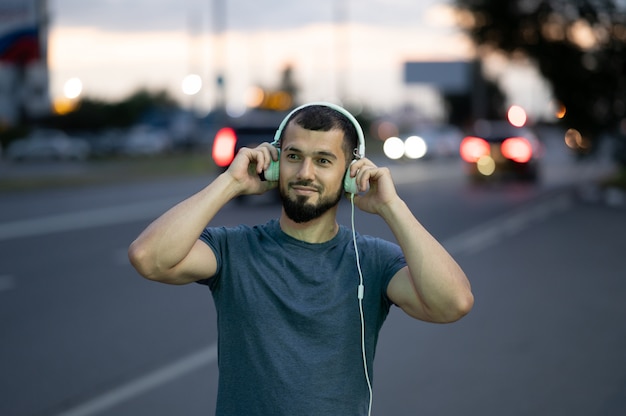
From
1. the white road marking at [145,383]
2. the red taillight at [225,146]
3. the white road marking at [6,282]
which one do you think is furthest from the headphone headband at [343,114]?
the red taillight at [225,146]

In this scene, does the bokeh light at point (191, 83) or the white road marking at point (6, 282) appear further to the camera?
the bokeh light at point (191, 83)

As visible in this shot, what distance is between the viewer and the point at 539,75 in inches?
1231

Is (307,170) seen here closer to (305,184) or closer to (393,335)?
(305,184)

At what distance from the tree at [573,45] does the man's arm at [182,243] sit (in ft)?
89.6

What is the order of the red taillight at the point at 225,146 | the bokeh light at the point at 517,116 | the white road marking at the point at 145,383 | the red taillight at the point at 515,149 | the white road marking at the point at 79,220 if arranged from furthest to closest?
the bokeh light at the point at 517,116
the red taillight at the point at 515,149
the red taillight at the point at 225,146
the white road marking at the point at 79,220
the white road marking at the point at 145,383

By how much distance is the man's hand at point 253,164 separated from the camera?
3.42 meters

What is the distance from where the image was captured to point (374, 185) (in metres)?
3.48

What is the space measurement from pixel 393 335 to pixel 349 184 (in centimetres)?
623

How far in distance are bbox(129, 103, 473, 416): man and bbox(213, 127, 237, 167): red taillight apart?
745 inches

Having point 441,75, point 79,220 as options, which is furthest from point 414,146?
point 441,75

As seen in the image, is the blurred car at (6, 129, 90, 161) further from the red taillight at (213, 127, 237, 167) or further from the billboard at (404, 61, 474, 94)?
the billboard at (404, 61, 474, 94)

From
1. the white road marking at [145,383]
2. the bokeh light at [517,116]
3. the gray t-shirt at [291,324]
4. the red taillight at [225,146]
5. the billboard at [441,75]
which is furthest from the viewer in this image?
the billboard at [441,75]

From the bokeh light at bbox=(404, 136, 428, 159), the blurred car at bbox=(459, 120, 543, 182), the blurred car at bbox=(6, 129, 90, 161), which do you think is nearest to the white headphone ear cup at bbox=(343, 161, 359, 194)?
the blurred car at bbox=(459, 120, 543, 182)

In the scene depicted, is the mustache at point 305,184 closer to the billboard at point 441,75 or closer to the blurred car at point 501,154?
the blurred car at point 501,154
